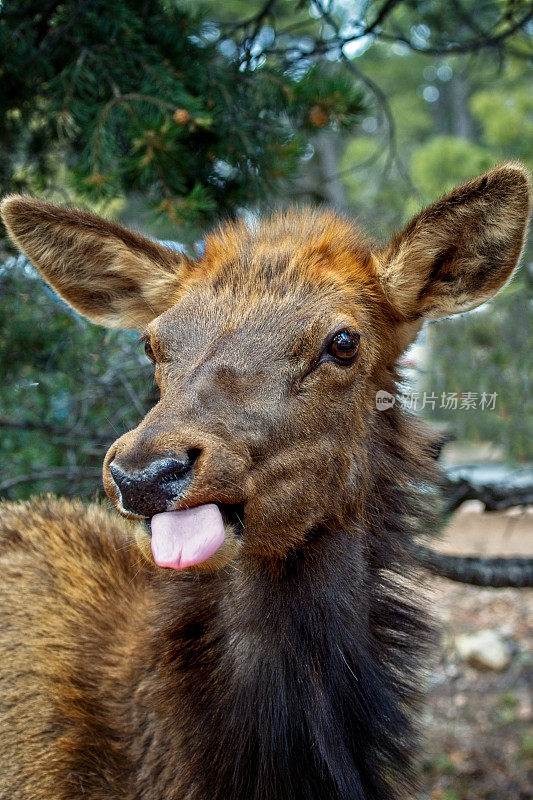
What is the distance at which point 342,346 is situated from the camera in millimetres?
2850

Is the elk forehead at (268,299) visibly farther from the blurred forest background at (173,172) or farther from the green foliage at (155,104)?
the green foliage at (155,104)

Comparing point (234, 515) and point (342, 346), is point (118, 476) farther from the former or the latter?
point (342, 346)

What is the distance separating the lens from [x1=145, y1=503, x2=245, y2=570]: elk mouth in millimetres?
2287

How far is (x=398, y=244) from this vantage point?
3129 millimetres

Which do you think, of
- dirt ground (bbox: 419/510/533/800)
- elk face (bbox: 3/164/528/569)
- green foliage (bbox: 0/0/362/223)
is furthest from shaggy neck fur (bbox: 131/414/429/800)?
green foliage (bbox: 0/0/362/223)

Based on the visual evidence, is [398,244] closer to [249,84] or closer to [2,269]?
[249,84]

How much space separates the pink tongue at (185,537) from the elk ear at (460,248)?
4.41 ft

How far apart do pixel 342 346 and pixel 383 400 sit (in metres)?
0.41

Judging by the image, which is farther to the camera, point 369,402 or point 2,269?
point 2,269

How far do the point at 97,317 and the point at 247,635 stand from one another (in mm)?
1708

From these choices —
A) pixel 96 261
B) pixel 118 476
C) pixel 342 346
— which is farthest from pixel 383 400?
pixel 96 261

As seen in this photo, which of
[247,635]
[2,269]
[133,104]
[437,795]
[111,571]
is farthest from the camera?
[437,795]

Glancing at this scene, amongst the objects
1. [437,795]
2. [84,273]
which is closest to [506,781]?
[437,795]

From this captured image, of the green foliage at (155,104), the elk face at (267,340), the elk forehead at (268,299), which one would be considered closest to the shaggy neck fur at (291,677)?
the elk face at (267,340)
